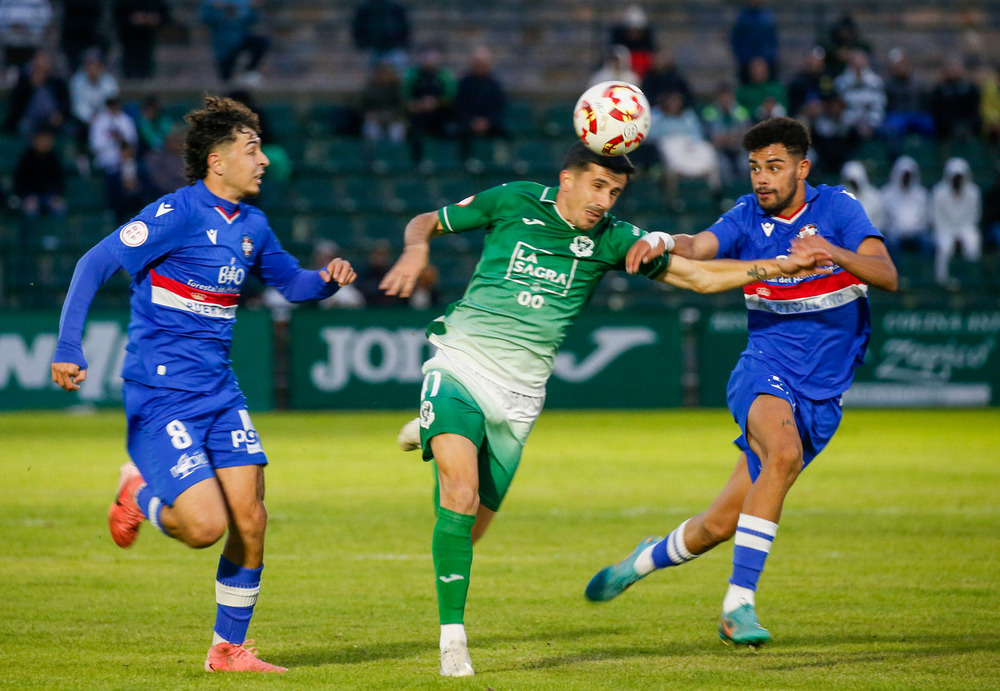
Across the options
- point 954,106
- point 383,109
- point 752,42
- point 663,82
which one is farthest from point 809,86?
point 383,109

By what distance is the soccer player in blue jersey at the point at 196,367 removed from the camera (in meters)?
5.51

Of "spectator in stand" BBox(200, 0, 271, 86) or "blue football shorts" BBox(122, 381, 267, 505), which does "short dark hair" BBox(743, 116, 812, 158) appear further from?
"spectator in stand" BBox(200, 0, 271, 86)

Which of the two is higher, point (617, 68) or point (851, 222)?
point (617, 68)

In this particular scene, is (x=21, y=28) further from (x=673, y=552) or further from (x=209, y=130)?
(x=673, y=552)

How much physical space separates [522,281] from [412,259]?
0.58 meters

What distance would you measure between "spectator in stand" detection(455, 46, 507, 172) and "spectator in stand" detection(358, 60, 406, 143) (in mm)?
980

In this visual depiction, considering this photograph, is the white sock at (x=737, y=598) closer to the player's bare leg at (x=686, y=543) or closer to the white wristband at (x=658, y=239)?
the player's bare leg at (x=686, y=543)

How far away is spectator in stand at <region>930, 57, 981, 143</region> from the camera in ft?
74.0

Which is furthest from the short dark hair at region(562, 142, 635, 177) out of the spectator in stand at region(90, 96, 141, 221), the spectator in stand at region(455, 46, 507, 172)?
the spectator in stand at region(455, 46, 507, 172)

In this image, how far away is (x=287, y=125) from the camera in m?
22.1

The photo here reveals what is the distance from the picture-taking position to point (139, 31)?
22141 mm

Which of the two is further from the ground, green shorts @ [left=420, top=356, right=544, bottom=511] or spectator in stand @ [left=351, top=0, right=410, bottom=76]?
spectator in stand @ [left=351, top=0, right=410, bottom=76]

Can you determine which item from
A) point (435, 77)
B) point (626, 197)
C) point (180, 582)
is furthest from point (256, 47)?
point (180, 582)

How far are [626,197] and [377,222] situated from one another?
391 cm
